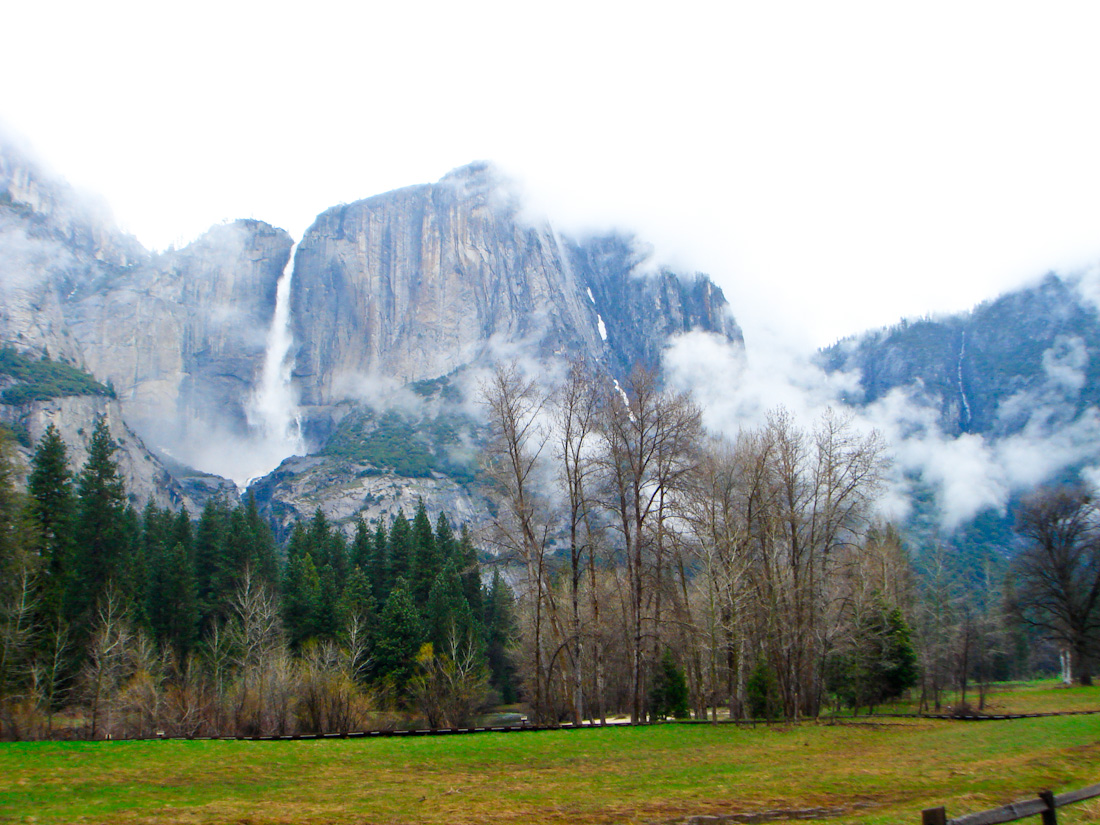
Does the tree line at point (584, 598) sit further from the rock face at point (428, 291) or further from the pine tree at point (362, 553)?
the rock face at point (428, 291)

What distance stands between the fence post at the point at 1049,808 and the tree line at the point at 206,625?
21068 mm

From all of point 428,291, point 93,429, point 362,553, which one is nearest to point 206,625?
point 362,553

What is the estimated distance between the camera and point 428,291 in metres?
179

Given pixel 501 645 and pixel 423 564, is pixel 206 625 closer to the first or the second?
pixel 423 564

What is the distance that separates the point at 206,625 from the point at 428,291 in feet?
448

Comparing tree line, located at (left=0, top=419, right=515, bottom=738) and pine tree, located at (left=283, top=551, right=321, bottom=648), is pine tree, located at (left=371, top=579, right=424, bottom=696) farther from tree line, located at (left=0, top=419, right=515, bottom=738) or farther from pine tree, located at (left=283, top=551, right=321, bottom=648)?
pine tree, located at (left=283, top=551, right=321, bottom=648)

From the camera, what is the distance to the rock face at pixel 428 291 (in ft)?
567

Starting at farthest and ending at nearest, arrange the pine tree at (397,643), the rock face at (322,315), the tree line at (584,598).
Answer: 1. the rock face at (322,315)
2. the pine tree at (397,643)
3. the tree line at (584,598)

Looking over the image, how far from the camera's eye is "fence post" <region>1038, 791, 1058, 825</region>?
6.84 metres

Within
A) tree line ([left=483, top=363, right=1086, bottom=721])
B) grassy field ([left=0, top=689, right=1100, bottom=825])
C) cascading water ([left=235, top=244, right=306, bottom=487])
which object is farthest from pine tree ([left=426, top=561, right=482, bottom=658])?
cascading water ([left=235, top=244, right=306, bottom=487])

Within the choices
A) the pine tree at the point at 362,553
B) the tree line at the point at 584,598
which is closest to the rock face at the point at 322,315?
the pine tree at the point at 362,553

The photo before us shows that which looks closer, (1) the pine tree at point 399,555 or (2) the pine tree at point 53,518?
(2) the pine tree at point 53,518

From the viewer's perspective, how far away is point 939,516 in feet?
502

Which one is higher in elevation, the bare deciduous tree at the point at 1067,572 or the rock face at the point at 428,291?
the rock face at the point at 428,291
